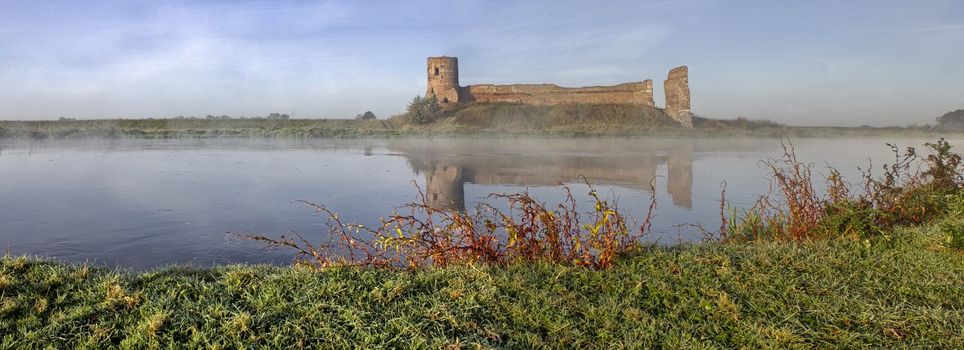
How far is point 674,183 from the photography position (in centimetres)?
1136

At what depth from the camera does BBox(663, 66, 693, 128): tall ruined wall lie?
45906mm

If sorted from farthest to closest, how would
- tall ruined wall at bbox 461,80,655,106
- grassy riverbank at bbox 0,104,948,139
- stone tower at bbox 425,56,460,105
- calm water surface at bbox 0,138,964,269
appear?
tall ruined wall at bbox 461,80,655,106 → stone tower at bbox 425,56,460,105 → grassy riverbank at bbox 0,104,948,139 → calm water surface at bbox 0,138,964,269

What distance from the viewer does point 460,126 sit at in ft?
143

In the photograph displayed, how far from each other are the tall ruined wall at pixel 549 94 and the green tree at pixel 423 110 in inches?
204

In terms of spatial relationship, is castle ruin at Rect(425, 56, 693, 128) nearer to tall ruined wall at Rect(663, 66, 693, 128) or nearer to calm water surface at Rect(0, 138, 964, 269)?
tall ruined wall at Rect(663, 66, 693, 128)

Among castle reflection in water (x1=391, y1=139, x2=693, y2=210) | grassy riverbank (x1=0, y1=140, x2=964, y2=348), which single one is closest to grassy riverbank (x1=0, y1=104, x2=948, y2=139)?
castle reflection in water (x1=391, y1=139, x2=693, y2=210)

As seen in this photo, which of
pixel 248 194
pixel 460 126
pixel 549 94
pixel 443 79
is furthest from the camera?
pixel 549 94

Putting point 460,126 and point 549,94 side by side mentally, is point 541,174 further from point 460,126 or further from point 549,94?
point 549,94

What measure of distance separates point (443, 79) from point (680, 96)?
19.6 meters

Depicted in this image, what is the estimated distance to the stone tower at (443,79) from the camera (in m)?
52.2

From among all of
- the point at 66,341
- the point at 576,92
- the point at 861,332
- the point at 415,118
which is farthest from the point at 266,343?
the point at 576,92

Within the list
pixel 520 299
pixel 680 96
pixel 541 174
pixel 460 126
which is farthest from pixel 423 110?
pixel 520 299

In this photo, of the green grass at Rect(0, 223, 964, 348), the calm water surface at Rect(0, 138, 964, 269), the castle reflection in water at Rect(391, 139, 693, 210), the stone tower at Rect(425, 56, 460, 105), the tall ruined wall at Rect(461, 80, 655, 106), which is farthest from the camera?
the tall ruined wall at Rect(461, 80, 655, 106)

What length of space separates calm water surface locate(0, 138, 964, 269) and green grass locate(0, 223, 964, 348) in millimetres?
1816
